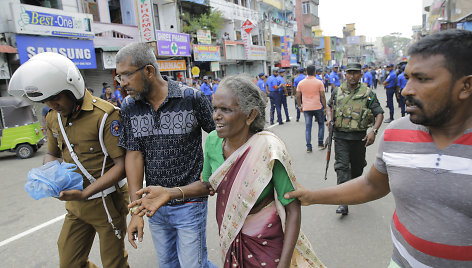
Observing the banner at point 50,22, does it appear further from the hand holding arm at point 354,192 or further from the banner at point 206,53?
the hand holding arm at point 354,192

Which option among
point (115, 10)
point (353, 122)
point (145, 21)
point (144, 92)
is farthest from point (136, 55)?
point (115, 10)

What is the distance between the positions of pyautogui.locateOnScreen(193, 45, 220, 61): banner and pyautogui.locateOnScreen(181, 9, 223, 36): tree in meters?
1.35

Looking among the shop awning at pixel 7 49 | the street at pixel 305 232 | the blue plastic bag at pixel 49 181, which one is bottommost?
the street at pixel 305 232

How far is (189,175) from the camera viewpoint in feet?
7.32

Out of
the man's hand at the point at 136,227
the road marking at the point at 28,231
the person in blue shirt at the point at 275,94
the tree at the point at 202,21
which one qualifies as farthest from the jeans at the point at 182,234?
the tree at the point at 202,21

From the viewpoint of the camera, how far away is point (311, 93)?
719cm

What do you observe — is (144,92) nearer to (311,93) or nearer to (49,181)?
(49,181)

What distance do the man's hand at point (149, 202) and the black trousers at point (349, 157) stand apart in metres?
2.74

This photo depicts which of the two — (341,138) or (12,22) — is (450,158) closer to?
(341,138)

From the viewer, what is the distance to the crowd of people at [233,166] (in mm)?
1196

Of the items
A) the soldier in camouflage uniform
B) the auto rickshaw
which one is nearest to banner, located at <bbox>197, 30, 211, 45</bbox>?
the auto rickshaw

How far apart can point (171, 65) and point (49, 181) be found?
698 inches

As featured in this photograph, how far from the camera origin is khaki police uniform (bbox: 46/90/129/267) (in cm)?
227

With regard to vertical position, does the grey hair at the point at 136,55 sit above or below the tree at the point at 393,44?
below
